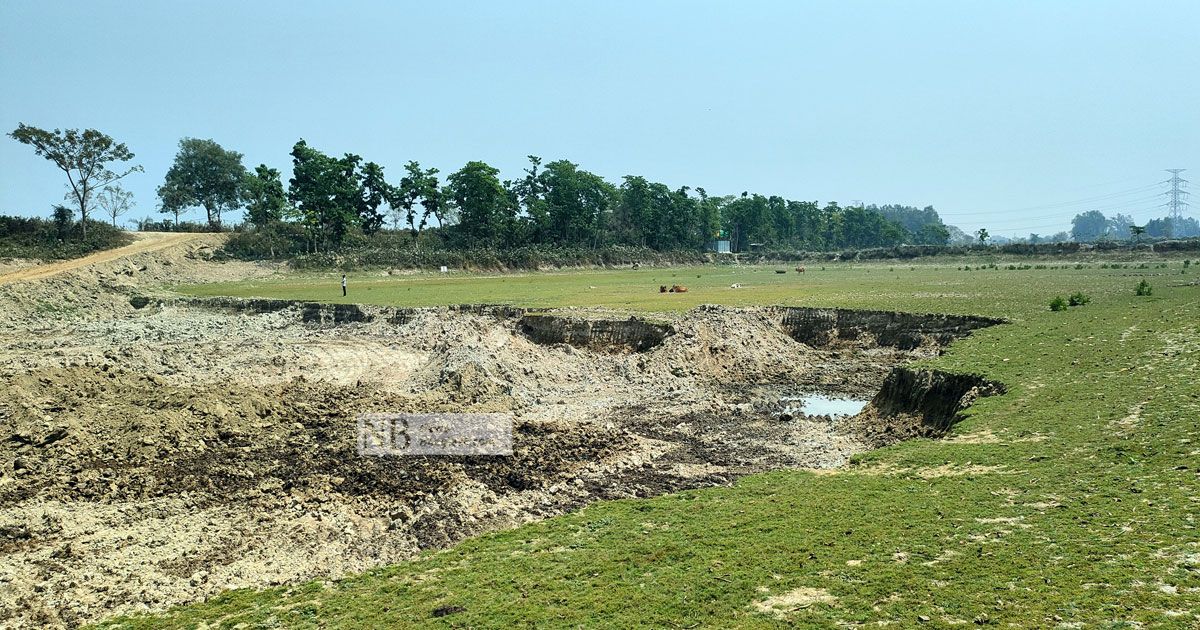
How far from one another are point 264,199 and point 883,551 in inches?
3490

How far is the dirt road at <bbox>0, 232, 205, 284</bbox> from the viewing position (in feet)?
151

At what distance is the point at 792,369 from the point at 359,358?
15.7m

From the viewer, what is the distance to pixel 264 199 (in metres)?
84.6

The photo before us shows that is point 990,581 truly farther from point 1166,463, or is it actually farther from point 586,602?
point 1166,463

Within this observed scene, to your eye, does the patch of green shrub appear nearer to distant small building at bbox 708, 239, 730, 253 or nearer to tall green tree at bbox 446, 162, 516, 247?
tall green tree at bbox 446, 162, 516, 247

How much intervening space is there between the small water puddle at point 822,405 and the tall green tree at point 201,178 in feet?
275

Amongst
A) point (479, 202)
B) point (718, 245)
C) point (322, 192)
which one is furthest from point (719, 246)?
point (322, 192)

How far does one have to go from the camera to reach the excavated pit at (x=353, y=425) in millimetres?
10812

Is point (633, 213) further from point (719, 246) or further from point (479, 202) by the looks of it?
point (479, 202)

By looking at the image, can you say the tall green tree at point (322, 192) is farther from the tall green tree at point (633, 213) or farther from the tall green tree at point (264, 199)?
the tall green tree at point (633, 213)

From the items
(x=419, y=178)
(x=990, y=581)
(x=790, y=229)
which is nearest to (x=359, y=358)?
(x=990, y=581)

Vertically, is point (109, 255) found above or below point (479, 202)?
below

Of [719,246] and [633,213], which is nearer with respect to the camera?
[633,213]

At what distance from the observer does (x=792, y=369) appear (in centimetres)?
2711
